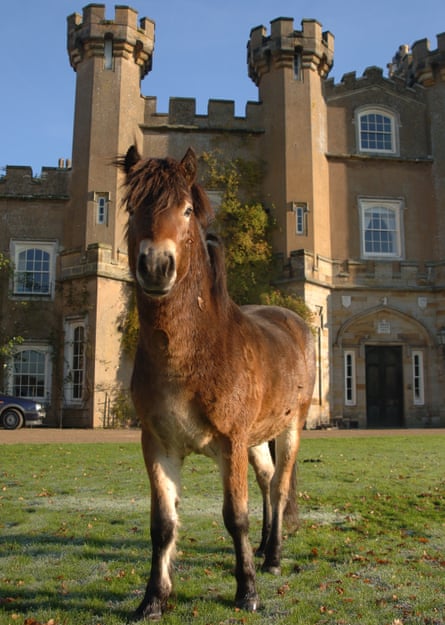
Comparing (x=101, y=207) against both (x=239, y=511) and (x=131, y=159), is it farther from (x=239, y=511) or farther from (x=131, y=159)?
(x=239, y=511)

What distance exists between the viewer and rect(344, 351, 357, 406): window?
72.2 feet

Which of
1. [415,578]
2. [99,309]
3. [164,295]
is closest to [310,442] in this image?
[99,309]

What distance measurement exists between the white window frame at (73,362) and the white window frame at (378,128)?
527 inches

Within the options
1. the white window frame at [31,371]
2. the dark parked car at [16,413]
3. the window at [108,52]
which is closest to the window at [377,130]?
the window at [108,52]

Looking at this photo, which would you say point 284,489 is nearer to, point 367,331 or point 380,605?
point 380,605

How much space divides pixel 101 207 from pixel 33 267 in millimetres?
3792

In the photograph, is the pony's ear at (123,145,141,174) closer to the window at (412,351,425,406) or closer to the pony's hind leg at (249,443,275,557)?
the pony's hind leg at (249,443,275,557)

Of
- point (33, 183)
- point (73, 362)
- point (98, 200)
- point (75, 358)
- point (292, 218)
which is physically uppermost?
point (33, 183)

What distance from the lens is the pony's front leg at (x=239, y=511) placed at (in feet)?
11.3

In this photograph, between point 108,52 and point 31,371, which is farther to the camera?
point 108,52

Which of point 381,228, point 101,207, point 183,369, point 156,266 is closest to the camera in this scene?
point 156,266

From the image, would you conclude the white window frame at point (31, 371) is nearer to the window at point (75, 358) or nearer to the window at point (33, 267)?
the window at point (75, 358)

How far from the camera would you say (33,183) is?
2411cm

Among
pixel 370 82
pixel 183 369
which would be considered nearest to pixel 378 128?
pixel 370 82
